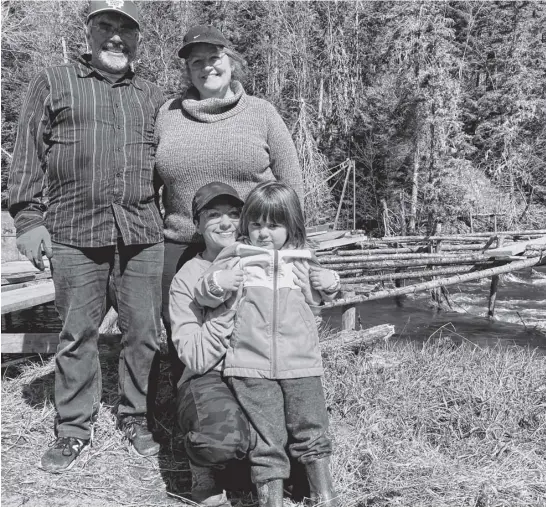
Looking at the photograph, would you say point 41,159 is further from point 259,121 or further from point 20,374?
point 20,374

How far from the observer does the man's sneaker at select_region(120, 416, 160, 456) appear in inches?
134

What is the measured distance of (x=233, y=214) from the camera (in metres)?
3.05

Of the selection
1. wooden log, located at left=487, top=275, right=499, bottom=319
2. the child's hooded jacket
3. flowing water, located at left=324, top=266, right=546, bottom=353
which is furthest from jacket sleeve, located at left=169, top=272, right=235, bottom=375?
wooden log, located at left=487, top=275, right=499, bottom=319

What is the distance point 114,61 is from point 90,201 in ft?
2.64

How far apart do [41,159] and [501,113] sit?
26001 millimetres

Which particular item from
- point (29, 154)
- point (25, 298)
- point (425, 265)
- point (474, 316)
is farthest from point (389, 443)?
point (474, 316)

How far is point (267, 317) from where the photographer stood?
2.76 meters

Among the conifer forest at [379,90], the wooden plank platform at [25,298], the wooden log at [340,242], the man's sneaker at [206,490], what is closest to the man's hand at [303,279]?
the man's sneaker at [206,490]

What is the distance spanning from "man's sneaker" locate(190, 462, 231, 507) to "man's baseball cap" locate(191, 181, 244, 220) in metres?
1.29

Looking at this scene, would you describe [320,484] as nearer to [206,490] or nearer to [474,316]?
[206,490]

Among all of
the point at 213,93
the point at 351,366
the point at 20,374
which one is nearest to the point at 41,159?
the point at 213,93

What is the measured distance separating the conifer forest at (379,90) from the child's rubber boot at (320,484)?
16925mm

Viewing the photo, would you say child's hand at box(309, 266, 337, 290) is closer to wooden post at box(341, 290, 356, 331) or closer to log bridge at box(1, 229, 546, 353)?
log bridge at box(1, 229, 546, 353)

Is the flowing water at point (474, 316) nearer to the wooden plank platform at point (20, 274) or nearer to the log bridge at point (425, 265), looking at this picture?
the log bridge at point (425, 265)
